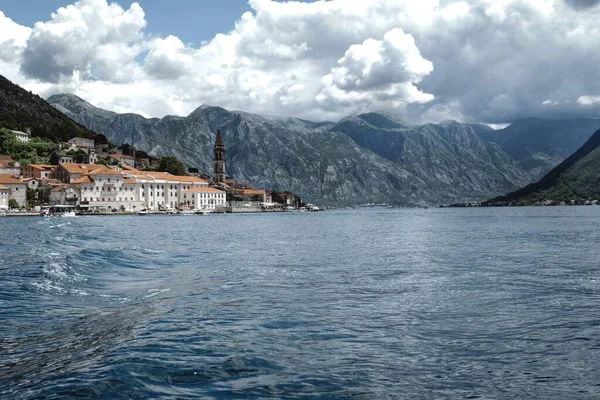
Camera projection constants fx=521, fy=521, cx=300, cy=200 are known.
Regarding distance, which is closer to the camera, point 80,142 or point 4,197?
point 4,197

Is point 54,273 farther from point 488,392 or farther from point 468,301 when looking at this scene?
point 488,392

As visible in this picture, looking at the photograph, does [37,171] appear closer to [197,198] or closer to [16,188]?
[16,188]

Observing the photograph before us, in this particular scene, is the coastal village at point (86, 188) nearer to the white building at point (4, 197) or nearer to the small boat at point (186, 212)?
the white building at point (4, 197)

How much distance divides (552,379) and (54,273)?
2276 centimetres

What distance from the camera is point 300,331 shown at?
14539mm

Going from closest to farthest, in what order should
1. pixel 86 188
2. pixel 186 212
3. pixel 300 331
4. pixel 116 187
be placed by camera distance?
pixel 300 331 < pixel 86 188 < pixel 116 187 < pixel 186 212

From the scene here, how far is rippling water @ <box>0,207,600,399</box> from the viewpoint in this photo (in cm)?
1012

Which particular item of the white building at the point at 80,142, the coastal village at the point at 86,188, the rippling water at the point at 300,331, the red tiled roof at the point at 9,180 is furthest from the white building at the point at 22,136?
the rippling water at the point at 300,331

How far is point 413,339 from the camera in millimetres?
13688

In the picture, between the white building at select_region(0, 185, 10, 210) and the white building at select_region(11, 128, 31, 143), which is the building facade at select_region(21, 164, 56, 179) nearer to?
the white building at select_region(0, 185, 10, 210)

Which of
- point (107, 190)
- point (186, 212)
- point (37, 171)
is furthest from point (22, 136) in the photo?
point (186, 212)

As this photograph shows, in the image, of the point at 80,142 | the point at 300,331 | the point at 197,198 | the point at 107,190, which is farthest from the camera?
the point at 80,142

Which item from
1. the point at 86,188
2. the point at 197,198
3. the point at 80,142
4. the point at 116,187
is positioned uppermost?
the point at 80,142

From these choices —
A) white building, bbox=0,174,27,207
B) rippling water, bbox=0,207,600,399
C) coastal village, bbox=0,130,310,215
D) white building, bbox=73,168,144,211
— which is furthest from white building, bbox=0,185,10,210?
rippling water, bbox=0,207,600,399
